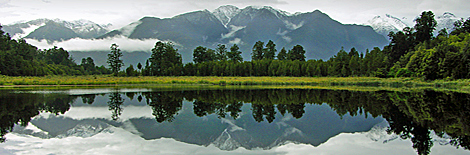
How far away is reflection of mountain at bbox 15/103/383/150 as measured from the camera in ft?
25.3

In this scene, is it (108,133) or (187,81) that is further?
(187,81)

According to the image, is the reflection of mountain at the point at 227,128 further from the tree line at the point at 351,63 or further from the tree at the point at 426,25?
the tree at the point at 426,25

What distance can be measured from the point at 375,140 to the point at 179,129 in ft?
18.8

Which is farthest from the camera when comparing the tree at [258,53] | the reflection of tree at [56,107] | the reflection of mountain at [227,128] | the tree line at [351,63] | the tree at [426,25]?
the tree at [258,53]

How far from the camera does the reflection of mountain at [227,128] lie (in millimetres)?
7711

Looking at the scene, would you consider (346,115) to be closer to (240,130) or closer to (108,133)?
(240,130)

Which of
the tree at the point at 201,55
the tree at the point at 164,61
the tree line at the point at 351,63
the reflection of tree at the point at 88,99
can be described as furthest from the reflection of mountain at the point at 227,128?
the tree at the point at 201,55

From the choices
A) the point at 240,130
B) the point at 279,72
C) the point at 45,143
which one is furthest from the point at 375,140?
the point at 279,72

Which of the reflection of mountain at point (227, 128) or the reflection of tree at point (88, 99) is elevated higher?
the reflection of tree at point (88, 99)

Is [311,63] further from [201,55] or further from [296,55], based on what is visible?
[201,55]

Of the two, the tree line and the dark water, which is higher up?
the tree line

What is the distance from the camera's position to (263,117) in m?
11.4

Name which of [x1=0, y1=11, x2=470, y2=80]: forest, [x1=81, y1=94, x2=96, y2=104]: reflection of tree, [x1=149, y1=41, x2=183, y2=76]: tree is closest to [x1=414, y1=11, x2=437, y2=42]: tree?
[x1=0, y1=11, x2=470, y2=80]: forest

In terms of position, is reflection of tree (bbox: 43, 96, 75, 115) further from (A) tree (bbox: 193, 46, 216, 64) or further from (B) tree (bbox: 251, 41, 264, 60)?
(B) tree (bbox: 251, 41, 264, 60)
